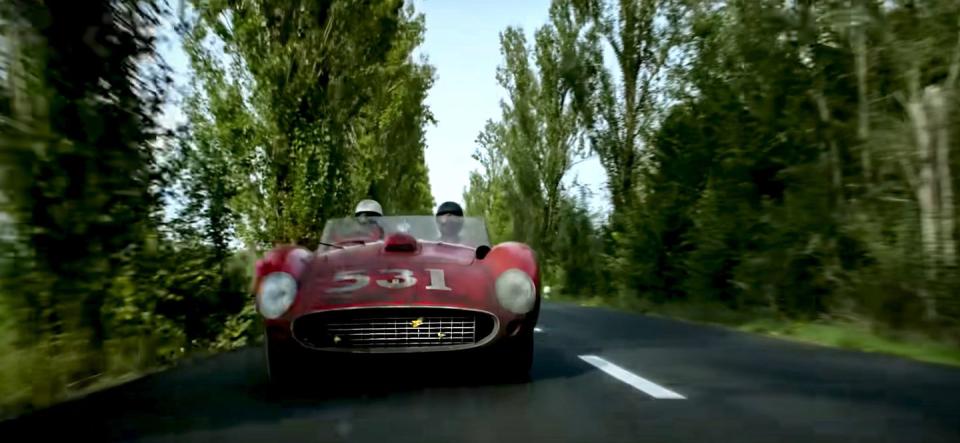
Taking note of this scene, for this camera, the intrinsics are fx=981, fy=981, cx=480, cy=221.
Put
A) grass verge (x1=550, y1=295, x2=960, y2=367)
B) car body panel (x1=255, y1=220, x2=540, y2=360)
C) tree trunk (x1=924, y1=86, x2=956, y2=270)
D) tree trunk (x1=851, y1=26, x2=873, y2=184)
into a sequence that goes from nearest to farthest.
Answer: car body panel (x1=255, y1=220, x2=540, y2=360) < grass verge (x1=550, y1=295, x2=960, y2=367) < tree trunk (x1=924, y1=86, x2=956, y2=270) < tree trunk (x1=851, y1=26, x2=873, y2=184)

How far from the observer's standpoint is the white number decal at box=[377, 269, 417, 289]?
19.0 ft

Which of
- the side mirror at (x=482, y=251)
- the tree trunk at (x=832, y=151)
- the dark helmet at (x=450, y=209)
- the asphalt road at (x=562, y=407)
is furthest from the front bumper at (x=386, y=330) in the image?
the tree trunk at (x=832, y=151)

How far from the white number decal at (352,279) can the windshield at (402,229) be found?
3.30 ft

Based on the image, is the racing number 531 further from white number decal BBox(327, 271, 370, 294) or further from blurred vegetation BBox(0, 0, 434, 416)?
blurred vegetation BBox(0, 0, 434, 416)

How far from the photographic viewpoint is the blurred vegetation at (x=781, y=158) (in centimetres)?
998

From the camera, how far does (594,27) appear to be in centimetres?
2481

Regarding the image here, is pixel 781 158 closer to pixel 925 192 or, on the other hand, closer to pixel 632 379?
pixel 925 192

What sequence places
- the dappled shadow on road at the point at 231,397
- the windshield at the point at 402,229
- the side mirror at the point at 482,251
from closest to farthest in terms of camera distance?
1. the dappled shadow on road at the point at 231,397
2. the side mirror at the point at 482,251
3. the windshield at the point at 402,229

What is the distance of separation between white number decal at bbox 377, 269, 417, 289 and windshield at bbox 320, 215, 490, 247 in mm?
1034

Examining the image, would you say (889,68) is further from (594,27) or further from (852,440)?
(594,27)

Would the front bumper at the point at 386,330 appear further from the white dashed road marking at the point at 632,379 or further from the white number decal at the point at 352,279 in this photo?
the white dashed road marking at the point at 632,379

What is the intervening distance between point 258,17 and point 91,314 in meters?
9.96

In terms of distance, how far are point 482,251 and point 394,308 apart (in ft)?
3.33

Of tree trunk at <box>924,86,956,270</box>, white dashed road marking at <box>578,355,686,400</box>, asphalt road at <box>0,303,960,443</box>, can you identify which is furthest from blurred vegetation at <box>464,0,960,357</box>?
white dashed road marking at <box>578,355,686,400</box>
